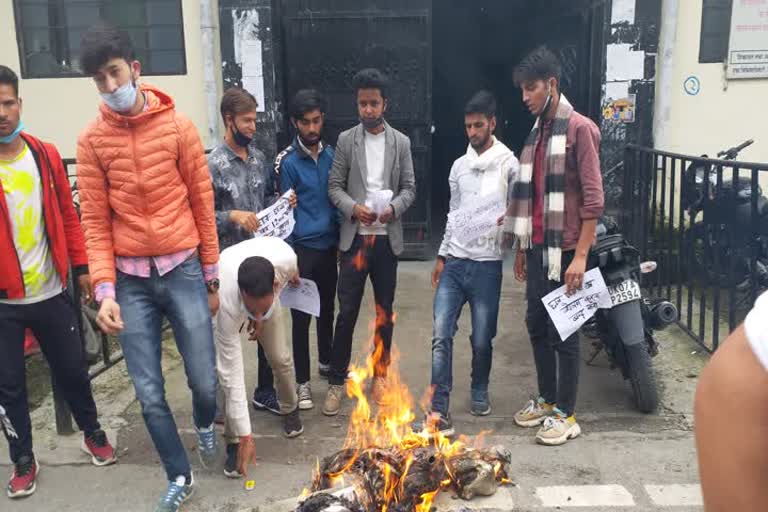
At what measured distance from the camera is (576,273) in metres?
3.74

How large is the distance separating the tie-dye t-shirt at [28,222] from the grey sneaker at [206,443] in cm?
104

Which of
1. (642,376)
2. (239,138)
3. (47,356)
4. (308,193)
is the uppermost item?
(239,138)

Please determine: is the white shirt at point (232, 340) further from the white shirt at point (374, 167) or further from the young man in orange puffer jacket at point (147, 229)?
the white shirt at point (374, 167)

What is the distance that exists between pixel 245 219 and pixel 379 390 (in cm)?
145

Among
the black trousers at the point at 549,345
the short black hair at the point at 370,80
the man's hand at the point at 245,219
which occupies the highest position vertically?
the short black hair at the point at 370,80

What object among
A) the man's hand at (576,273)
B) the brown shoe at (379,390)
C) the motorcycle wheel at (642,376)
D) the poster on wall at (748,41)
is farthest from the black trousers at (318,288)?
the poster on wall at (748,41)

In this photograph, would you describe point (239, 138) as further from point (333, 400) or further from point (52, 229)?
point (333, 400)

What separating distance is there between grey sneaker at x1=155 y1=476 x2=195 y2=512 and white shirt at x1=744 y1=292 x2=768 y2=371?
9.43 feet

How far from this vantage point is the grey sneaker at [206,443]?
3539mm

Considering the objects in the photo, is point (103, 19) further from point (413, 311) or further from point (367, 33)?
point (413, 311)

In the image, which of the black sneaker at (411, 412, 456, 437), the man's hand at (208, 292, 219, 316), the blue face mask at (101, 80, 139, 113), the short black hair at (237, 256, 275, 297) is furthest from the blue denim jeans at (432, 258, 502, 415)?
the blue face mask at (101, 80, 139, 113)

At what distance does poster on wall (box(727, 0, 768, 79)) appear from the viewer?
698 centimetres

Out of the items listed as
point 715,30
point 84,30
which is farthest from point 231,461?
point 715,30

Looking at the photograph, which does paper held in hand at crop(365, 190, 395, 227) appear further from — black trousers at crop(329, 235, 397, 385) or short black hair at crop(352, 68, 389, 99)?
short black hair at crop(352, 68, 389, 99)
